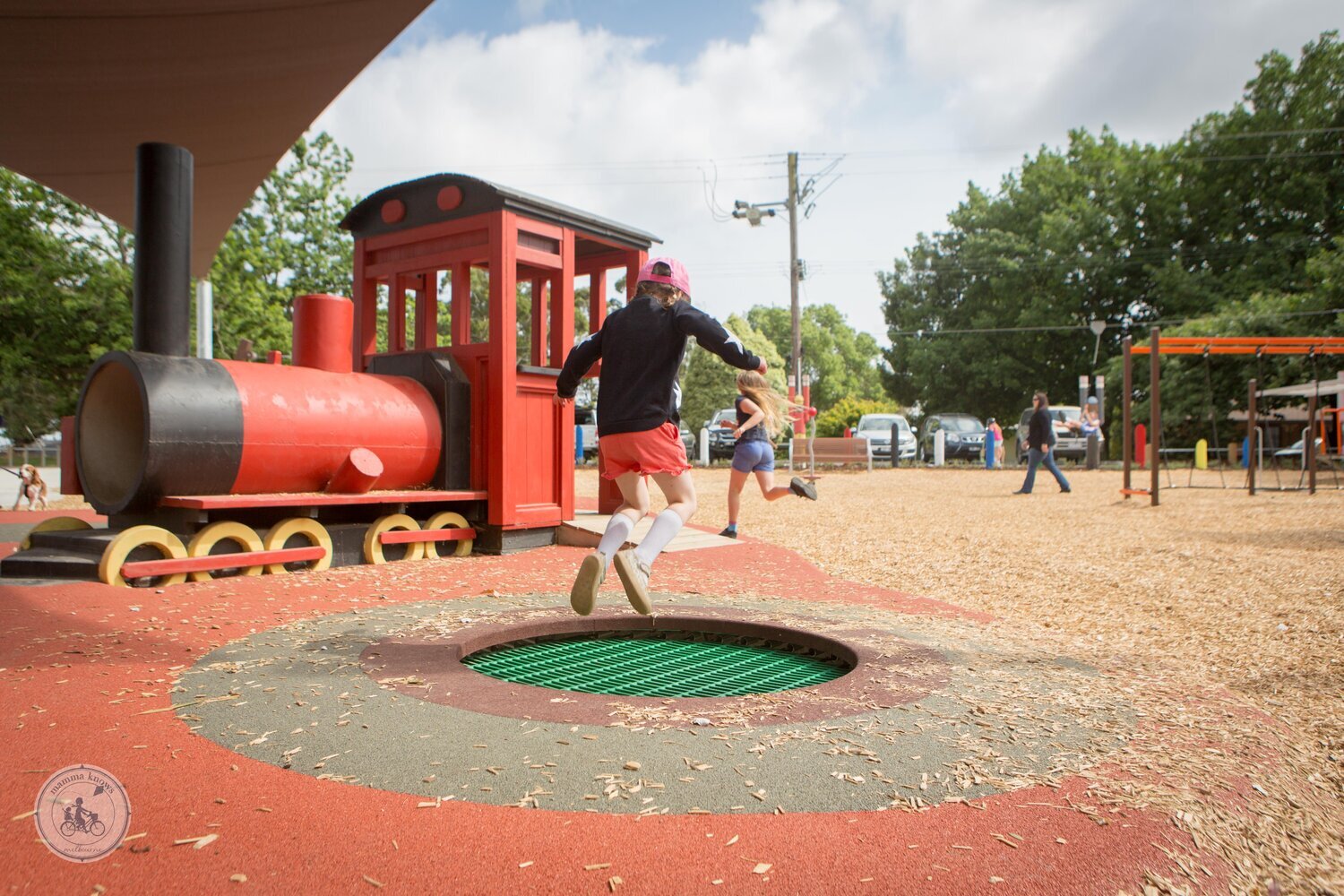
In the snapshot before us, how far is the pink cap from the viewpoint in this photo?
16.4 ft

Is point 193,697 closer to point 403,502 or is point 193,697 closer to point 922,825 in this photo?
point 922,825

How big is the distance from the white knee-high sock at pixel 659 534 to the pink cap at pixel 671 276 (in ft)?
4.02

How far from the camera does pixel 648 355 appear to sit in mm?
4898

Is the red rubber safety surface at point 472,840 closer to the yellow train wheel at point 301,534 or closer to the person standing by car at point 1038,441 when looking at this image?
the yellow train wheel at point 301,534

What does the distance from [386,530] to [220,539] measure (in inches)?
57.2

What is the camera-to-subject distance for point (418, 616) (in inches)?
220

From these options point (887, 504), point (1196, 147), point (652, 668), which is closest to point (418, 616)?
point (652, 668)

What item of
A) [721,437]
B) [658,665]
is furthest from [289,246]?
[658,665]

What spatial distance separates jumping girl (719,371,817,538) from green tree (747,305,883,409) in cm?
7588

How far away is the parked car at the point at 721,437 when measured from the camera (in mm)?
32959

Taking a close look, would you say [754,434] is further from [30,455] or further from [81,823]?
[30,455]

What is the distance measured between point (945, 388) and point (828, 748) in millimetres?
50050
